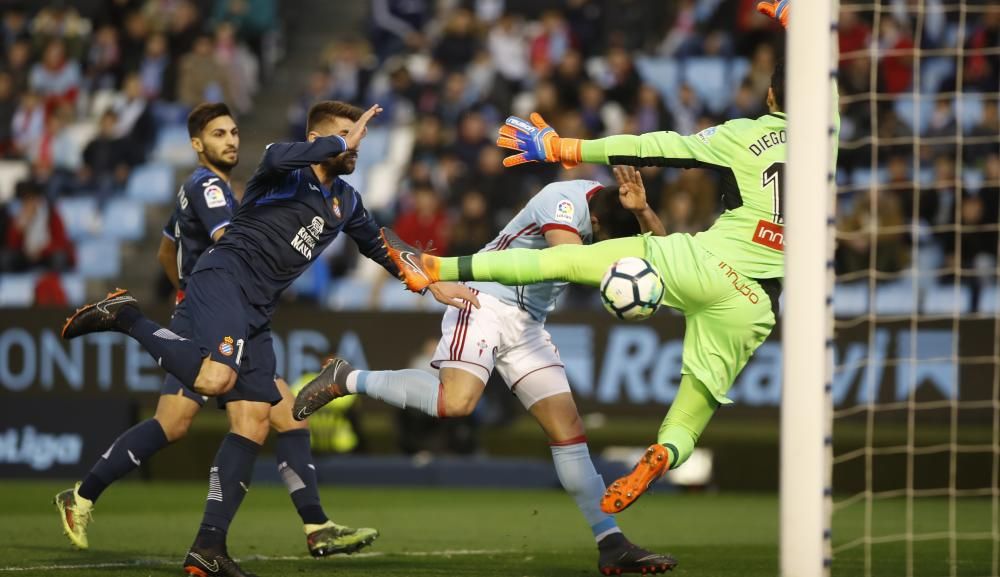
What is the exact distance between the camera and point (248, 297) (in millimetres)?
7477

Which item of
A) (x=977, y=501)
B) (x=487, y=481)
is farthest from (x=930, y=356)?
(x=487, y=481)

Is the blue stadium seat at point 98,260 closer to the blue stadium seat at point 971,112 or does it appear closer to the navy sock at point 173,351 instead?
the blue stadium seat at point 971,112

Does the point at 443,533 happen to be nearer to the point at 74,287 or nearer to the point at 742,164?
the point at 742,164

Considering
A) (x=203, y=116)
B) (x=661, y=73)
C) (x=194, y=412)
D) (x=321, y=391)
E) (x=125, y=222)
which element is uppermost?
(x=661, y=73)

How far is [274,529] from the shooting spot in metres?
10.5

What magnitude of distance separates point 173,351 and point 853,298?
9.16 metres

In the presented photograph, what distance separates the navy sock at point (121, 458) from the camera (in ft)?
27.5

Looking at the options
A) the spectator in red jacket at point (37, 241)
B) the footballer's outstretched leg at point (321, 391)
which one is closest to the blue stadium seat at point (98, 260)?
the spectator in red jacket at point (37, 241)

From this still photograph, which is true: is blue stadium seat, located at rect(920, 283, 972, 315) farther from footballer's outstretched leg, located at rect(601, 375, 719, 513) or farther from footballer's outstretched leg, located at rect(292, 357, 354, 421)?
footballer's outstretched leg, located at rect(292, 357, 354, 421)

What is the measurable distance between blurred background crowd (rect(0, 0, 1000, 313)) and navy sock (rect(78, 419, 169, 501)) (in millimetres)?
7174

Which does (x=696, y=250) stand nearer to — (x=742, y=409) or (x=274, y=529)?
(x=274, y=529)

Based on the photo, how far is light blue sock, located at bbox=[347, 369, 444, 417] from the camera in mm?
7792

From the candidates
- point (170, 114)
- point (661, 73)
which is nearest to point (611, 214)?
point (661, 73)

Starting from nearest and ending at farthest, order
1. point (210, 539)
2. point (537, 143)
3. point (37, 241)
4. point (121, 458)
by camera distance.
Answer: point (210, 539) → point (537, 143) → point (121, 458) → point (37, 241)
